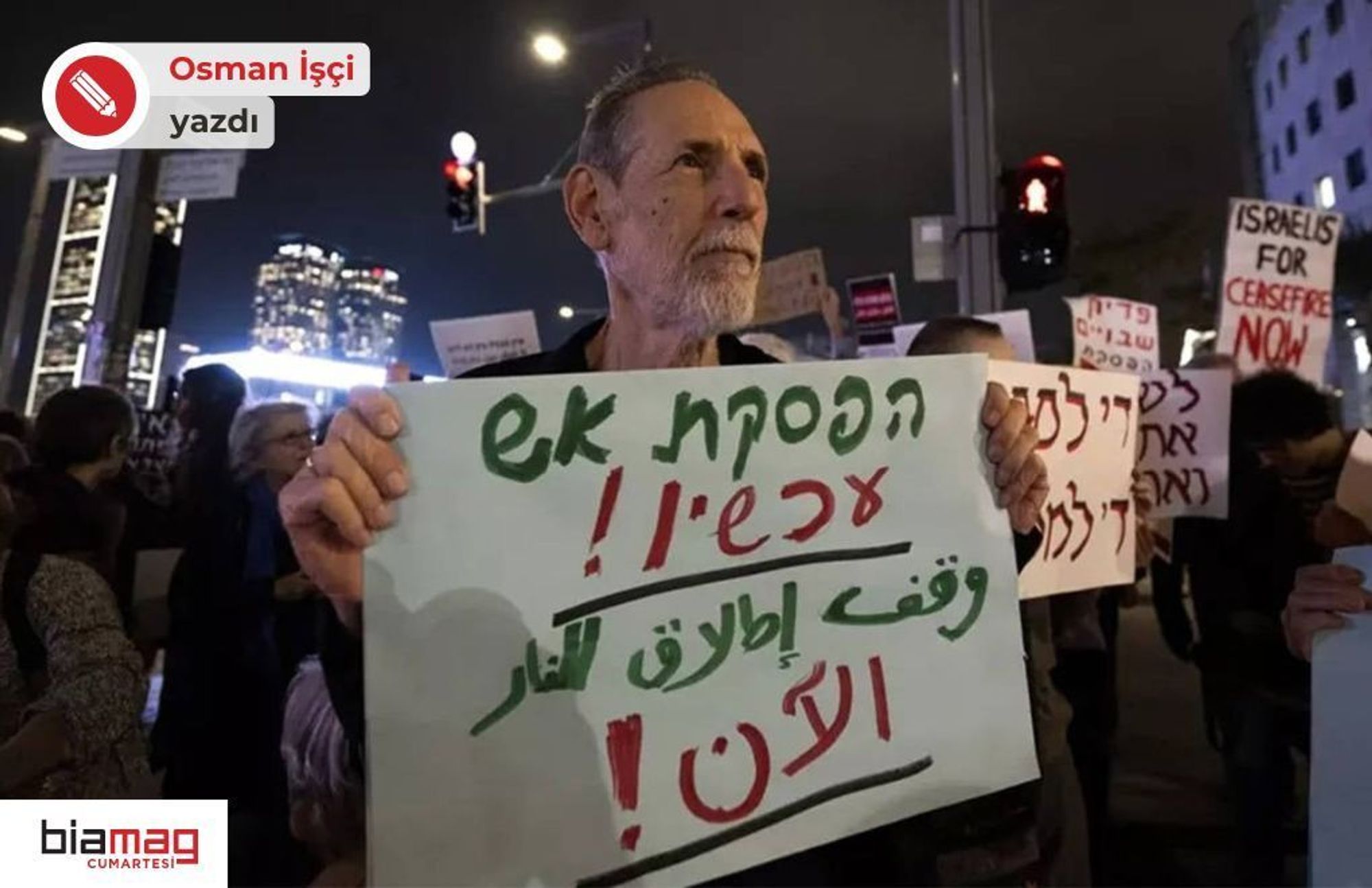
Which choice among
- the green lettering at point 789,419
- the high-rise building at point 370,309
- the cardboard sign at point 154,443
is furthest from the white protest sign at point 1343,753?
the high-rise building at point 370,309

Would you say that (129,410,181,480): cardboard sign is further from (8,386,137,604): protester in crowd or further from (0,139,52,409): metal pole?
(0,139,52,409): metal pole

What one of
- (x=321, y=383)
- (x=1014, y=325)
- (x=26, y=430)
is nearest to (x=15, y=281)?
(x=321, y=383)

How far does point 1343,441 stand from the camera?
2711 mm

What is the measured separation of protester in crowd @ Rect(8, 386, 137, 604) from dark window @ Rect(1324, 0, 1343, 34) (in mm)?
24791

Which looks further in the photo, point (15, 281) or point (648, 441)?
point (15, 281)

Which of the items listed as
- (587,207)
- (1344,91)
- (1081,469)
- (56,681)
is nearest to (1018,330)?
(1081,469)

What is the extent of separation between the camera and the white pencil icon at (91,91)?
2.34 metres

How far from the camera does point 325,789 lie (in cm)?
118

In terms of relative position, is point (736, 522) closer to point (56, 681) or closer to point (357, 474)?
point (357, 474)

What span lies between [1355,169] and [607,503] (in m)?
26.9

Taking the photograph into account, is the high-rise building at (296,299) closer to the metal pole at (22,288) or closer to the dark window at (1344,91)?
the metal pole at (22,288)

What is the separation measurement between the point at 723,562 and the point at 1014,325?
6.52 feet

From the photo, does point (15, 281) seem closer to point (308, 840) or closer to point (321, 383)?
point (321, 383)

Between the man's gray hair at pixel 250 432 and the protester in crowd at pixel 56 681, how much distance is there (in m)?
0.83
